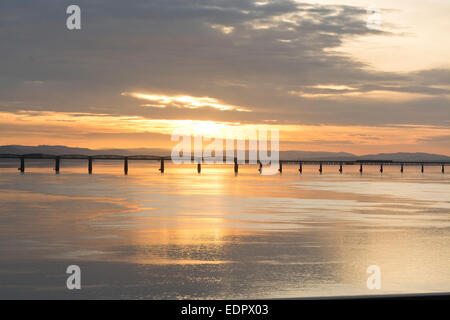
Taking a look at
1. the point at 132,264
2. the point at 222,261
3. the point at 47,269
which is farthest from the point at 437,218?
the point at 47,269

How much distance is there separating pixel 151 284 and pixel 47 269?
2949 mm

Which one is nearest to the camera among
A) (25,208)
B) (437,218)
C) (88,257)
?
(88,257)

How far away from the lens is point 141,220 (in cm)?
2319

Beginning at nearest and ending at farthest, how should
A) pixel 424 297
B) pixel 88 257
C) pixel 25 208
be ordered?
1. pixel 424 297
2. pixel 88 257
3. pixel 25 208

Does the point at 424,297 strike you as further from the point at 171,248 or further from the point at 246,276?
the point at 171,248

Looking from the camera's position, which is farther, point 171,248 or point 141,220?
point 141,220

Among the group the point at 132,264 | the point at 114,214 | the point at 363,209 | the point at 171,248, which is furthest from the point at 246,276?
the point at 363,209

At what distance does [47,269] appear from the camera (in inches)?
501

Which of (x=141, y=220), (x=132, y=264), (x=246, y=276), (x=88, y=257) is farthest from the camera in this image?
(x=141, y=220)
